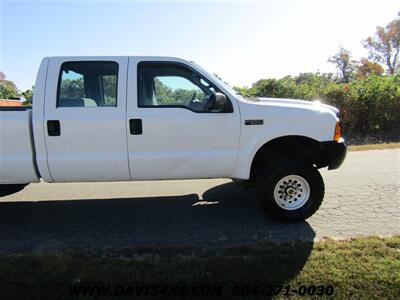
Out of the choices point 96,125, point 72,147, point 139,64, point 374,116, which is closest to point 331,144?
point 139,64

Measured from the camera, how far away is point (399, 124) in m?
13.0

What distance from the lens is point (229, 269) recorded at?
341cm

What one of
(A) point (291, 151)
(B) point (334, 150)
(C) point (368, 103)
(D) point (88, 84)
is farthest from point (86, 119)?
(C) point (368, 103)

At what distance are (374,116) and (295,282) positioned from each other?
11.3 metres

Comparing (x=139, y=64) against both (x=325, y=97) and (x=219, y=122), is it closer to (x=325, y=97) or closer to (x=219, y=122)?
(x=219, y=122)

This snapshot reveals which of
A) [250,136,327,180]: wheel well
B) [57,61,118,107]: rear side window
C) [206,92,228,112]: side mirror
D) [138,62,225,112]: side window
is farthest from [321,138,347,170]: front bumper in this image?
[57,61,118,107]: rear side window

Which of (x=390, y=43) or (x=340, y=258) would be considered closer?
(x=340, y=258)

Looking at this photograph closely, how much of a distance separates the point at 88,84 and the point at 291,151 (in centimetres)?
279

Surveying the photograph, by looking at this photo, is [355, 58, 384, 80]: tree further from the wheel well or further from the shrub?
the wheel well

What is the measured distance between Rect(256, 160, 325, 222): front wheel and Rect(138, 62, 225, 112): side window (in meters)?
1.21

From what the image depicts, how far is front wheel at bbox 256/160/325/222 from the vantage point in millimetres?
4473

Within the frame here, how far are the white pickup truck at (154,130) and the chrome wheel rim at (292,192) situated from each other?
1 centimetres

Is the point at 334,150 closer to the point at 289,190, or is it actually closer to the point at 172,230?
the point at 289,190

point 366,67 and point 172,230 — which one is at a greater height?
point 366,67
